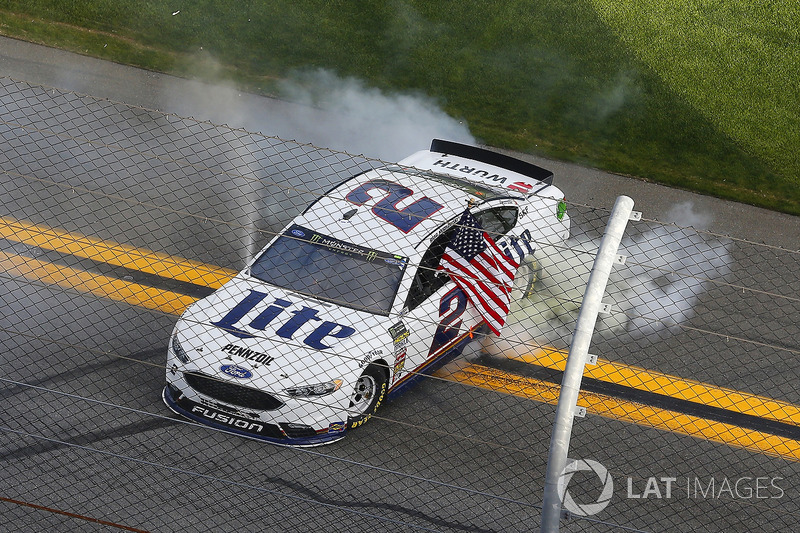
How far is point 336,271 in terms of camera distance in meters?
7.16

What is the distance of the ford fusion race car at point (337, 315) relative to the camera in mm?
6570

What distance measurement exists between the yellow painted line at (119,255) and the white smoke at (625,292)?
268 centimetres

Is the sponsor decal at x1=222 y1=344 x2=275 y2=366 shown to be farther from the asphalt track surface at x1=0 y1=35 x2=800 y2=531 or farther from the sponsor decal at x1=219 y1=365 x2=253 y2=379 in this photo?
the asphalt track surface at x1=0 y1=35 x2=800 y2=531

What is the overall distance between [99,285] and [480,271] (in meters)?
3.43

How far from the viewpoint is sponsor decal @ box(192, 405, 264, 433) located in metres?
6.62

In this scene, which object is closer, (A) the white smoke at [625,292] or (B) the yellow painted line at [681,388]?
(B) the yellow painted line at [681,388]

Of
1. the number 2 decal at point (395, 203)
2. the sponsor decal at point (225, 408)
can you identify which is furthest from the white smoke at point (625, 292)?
the sponsor decal at point (225, 408)

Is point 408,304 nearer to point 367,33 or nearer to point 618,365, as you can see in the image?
point 618,365

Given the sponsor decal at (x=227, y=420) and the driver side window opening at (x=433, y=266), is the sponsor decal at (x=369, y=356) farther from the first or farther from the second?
the sponsor decal at (x=227, y=420)

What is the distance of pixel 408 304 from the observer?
7094 mm

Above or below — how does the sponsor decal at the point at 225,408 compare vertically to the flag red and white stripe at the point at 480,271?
below

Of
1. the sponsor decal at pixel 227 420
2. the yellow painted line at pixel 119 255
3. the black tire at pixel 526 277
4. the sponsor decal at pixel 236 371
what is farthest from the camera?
the yellow painted line at pixel 119 255

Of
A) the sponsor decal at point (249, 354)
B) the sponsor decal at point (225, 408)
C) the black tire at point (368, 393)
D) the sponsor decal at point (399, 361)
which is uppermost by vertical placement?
the sponsor decal at point (399, 361)

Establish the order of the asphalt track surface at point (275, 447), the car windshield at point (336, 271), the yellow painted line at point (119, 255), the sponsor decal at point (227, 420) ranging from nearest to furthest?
the asphalt track surface at point (275, 447) → the sponsor decal at point (227, 420) → the car windshield at point (336, 271) → the yellow painted line at point (119, 255)
